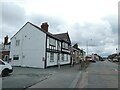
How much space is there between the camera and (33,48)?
103ft

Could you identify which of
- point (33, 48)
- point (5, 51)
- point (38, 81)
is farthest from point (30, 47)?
point (38, 81)

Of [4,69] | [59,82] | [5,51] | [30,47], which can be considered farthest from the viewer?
[5,51]

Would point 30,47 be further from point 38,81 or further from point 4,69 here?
point 38,81

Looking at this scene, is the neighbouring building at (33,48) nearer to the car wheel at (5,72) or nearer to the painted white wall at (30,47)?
the painted white wall at (30,47)

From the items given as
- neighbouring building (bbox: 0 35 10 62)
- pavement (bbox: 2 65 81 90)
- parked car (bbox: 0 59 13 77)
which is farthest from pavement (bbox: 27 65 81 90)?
neighbouring building (bbox: 0 35 10 62)

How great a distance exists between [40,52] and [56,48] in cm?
630

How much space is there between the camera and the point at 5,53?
4347 cm

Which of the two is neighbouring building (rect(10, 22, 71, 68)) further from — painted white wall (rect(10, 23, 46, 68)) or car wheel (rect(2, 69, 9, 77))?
car wheel (rect(2, 69, 9, 77))

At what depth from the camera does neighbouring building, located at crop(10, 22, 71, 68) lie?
100 ft

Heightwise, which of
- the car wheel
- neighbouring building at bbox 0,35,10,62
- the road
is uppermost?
neighbouring building at bbox 0,35,10,62

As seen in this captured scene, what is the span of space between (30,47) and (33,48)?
759mm

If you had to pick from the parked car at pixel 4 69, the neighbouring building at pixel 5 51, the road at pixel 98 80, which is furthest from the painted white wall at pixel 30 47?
the parked car at pixel 4 69

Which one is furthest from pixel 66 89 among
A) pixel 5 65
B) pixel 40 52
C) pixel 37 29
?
pixel 37 29

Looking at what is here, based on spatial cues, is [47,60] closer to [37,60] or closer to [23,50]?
[37,60]
